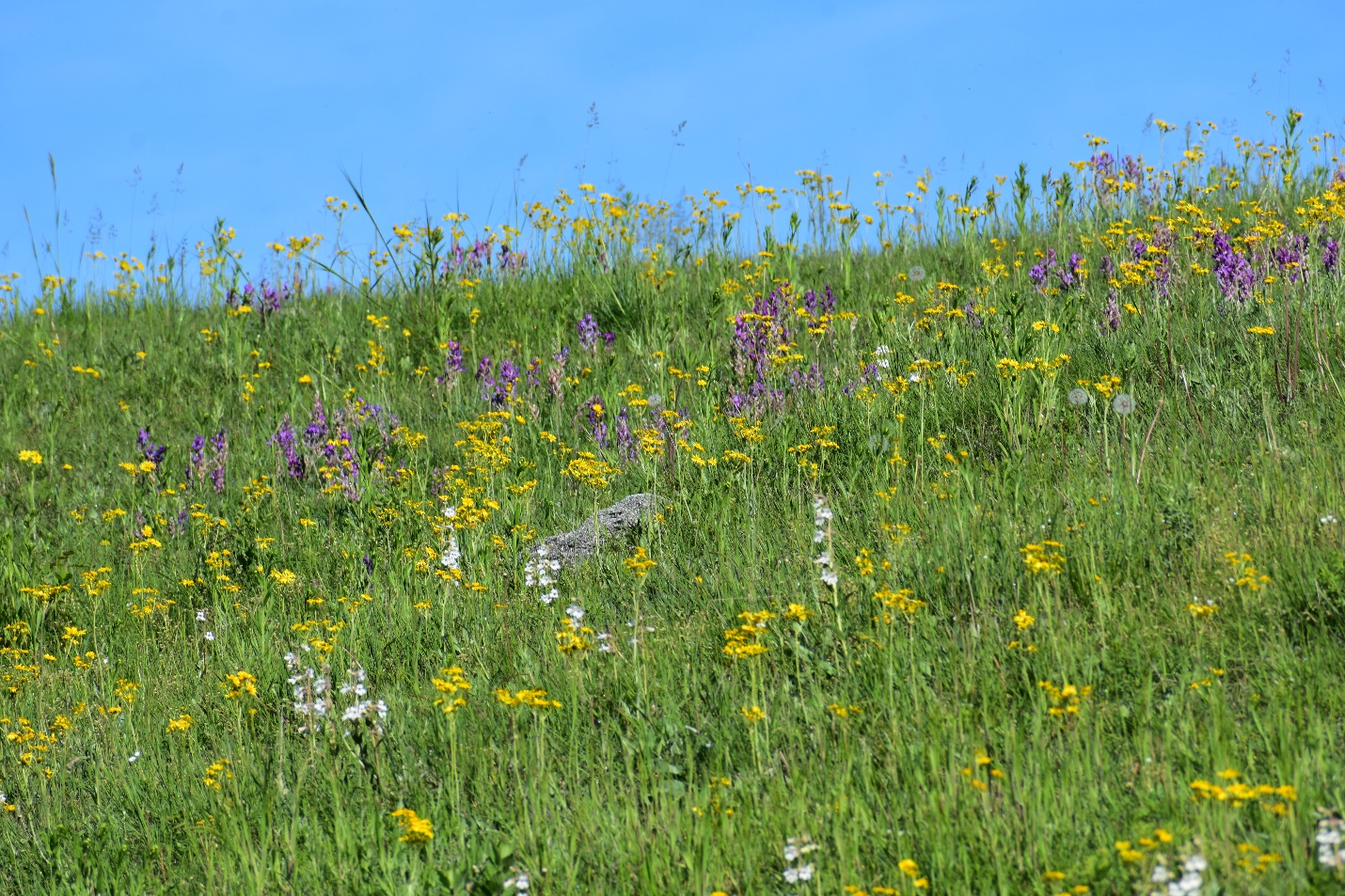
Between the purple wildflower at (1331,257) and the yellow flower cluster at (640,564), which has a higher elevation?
the purple wildflower at (1331,257)

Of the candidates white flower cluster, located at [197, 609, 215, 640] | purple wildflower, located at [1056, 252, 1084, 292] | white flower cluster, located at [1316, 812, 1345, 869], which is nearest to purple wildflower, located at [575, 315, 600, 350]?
purple wildflower, located at [1056, 252, 1084, 292]

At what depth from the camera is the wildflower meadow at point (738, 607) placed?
2473mm

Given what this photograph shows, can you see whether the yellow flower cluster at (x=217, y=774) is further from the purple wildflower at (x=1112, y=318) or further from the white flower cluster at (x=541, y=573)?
the purple wildflower at (x=1112, y=318)

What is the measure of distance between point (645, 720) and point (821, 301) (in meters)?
4.76

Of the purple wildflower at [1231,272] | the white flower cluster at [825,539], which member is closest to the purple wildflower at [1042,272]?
the purple wildflower at [1231,272]

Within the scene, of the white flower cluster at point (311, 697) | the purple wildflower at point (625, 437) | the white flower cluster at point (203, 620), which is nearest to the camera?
the white flower cluster at point (311, 697)

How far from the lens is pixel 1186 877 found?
6.32 ft

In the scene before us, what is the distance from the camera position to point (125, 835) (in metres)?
3.32

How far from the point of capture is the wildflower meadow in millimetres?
2473

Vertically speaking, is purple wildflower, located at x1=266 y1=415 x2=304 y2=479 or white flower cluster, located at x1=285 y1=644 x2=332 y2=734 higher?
purple wildflower, located at x1=266 y1=415 x2=304 y2=479

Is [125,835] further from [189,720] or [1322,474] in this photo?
[1322,474]

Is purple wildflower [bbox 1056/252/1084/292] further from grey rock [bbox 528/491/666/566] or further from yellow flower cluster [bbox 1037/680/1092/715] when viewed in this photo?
yellow flower cluster [bbox 1037/680/1092/715]

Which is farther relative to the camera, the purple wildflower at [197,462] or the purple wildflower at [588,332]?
the purple wildflower at [588,332]

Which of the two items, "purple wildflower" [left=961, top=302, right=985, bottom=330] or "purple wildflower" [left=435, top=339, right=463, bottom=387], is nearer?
"purple wildflower" [left=961, top=302, right=985, bottom=330]
